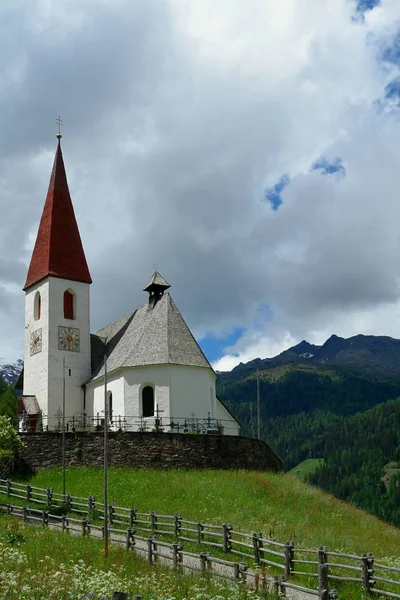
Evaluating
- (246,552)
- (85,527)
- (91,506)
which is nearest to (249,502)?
(91,506)

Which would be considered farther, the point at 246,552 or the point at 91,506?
the point at 91,506

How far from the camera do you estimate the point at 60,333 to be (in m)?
58.6

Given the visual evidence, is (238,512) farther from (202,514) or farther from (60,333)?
(60,333)

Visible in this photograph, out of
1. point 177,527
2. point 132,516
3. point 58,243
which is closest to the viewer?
point 177,527

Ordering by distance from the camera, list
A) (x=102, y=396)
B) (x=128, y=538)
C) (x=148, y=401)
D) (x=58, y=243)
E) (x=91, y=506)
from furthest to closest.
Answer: (x=58, y=243), (x=102, y=396), (x=148, y=401), (x=91, y=506), (x=128, y=538)

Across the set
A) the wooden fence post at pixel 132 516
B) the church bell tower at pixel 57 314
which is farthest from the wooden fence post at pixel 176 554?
the church bell tower at pixel 57 314

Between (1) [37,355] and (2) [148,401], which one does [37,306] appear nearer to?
(1) [37,355]

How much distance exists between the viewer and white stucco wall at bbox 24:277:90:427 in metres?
57.1

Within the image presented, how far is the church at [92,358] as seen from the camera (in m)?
52.1

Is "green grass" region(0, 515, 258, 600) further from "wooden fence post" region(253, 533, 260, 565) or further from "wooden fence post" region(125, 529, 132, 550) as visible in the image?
"wooden fence post" region(253, 533, 260, 565)

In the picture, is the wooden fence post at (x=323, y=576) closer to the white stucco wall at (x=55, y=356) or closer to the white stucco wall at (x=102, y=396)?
the white stucco wall at (x=102, y=396)

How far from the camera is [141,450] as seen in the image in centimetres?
4669

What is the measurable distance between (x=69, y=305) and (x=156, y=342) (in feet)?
33.2

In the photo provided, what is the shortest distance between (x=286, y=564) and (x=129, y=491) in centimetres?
1875
